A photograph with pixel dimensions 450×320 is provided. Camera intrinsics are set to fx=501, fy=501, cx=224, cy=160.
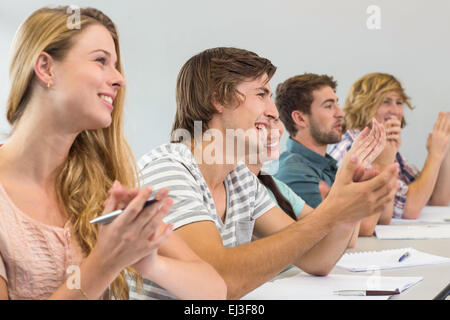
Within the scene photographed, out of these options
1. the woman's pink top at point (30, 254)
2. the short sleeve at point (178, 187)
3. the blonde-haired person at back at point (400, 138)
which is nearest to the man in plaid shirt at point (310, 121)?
the blonde-haired person at back at point (400, 138)

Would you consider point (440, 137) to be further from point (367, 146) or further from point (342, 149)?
point (367, 146)

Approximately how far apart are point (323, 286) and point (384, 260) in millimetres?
289

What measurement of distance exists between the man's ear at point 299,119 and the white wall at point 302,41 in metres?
1.14

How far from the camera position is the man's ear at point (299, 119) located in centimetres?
211

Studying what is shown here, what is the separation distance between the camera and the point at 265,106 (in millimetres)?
1245

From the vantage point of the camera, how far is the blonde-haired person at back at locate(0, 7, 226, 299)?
0.83 metres

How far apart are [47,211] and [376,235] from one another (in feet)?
3.88

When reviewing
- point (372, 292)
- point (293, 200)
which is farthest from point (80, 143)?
point (293, 200)

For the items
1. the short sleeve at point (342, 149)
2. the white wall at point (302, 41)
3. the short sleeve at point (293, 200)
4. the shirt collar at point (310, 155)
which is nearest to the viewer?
the short sleeve at point (293, 200)

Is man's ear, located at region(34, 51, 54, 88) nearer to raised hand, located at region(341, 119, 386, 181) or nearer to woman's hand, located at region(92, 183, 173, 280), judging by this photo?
woman's hand, located at region(92, 183, 173, 280)

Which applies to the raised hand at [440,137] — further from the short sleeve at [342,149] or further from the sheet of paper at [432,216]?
the short sleeve at [342,149]
